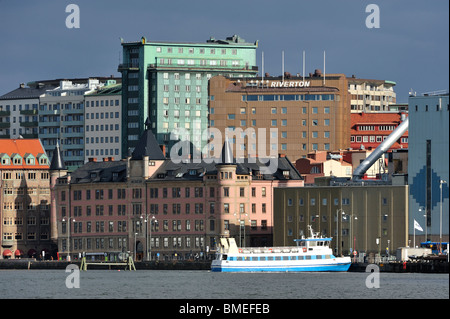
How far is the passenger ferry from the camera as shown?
637 ft

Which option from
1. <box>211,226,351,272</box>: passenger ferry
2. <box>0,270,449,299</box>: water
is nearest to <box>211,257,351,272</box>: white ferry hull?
<box>211,226,351,272</box>: passenger ferry

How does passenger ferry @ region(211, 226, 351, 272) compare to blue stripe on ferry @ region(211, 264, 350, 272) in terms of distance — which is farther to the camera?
passenger ferry @ region(211, 226, 351, 272)

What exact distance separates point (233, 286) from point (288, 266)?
3418 centimetres

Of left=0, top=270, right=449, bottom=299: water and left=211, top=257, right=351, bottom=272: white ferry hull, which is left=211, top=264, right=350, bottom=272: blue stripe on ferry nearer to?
left=211, top=257, right=351, bottom=272: white ferry hull

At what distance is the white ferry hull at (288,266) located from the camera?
635 feet

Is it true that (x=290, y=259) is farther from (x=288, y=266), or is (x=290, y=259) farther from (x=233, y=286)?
(x=233, y=286)

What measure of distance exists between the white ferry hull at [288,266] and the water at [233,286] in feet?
9.52

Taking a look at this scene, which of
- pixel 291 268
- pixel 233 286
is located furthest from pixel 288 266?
pixel 233 286
